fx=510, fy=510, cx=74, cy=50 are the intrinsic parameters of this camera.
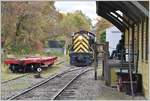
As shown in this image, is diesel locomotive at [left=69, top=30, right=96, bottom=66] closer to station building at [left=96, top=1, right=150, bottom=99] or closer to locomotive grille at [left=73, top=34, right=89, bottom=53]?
locomotive grille at [left=73, top=34, right=89, bottom=53]

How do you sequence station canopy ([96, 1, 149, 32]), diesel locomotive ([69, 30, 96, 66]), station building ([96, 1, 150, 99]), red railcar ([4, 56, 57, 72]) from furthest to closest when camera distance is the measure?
diesel locomotive ([69, 30, 96, 66]), red railcar ([4, 56, 57, 72]), station canopy ([96, 1, 149, 32]), station building ([96, 1, 150, 99])

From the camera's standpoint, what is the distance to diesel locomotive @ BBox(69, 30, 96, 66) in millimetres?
35406

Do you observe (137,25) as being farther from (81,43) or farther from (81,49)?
(81,49)

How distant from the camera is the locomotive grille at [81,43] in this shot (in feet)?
116

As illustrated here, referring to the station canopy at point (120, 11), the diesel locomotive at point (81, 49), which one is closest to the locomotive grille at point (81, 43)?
the diesel locomotive at point (81, 49)

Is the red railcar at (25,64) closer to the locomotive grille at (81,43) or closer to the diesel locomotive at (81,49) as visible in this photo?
the diesel locomotive at (81,49)

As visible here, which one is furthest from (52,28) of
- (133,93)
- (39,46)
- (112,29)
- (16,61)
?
(133,93)

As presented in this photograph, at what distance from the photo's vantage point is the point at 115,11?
18891 mm

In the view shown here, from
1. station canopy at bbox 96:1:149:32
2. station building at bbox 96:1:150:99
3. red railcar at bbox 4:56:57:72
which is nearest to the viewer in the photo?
station building at bbox 96:1:150:99

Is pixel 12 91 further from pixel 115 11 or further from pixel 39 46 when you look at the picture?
pixel 39 46

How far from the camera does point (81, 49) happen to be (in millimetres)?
35750

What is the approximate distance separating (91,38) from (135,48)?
61.2ft

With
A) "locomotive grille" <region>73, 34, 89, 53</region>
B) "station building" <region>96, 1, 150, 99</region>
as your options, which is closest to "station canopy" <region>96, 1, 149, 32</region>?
"station building" <region>96, 1, 150, 99</region>

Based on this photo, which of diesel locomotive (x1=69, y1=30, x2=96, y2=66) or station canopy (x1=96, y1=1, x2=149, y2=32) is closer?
station canopy (x1=96, y1=1, x2=149, y2=32)
